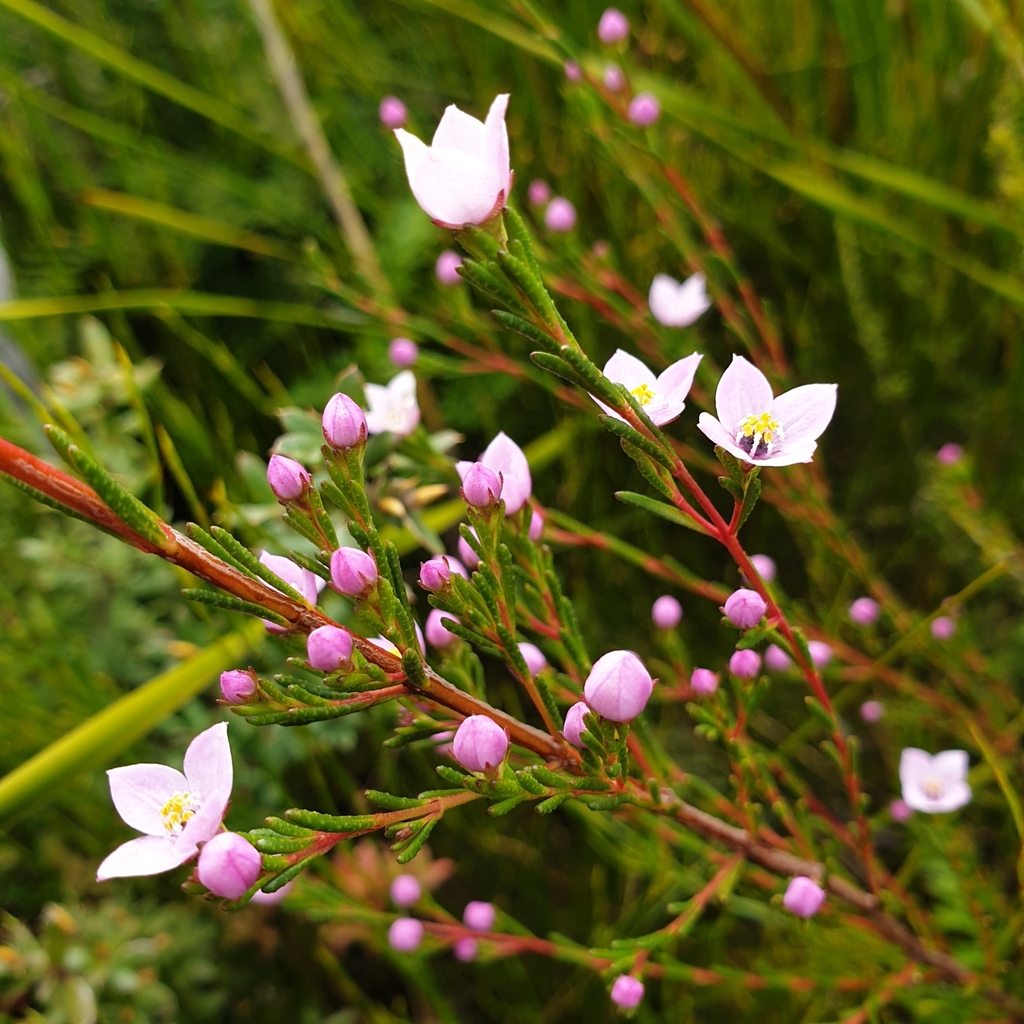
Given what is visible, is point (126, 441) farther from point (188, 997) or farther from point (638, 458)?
point (638, 458)

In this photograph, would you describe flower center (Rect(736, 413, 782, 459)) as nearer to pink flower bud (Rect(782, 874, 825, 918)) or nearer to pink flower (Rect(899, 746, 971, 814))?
pink flower bud (Rect(782, 874, 825, 918))

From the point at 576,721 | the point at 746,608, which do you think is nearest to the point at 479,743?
the point at 576,721

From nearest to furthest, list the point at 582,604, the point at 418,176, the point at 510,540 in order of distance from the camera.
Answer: the point at 418,176, the point at 510,540, the point at 582,604

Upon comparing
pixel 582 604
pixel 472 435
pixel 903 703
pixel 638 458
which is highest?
pixel 638 458

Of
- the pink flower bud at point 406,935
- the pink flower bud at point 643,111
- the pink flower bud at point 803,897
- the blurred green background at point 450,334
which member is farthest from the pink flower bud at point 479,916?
the pink flower bud at point 643,111

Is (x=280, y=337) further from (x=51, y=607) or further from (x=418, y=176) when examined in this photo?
(x=418, y=176)

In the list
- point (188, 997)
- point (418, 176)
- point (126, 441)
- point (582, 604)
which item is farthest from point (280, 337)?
point (418, 176)

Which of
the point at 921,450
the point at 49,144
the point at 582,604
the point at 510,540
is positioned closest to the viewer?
the point at 510,540

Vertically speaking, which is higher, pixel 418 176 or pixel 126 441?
pixel 418 176

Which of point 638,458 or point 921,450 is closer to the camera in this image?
point 638,458
